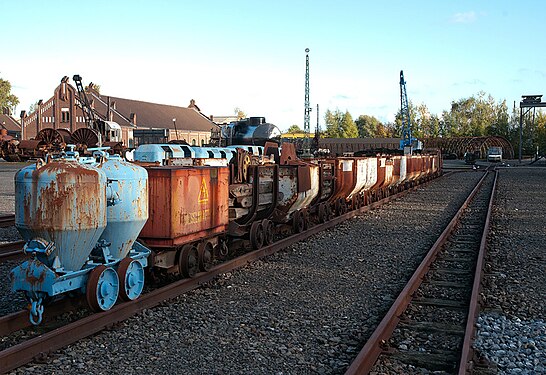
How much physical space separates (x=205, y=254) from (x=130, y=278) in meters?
2.03

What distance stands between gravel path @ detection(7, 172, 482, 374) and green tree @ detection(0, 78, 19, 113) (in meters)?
110

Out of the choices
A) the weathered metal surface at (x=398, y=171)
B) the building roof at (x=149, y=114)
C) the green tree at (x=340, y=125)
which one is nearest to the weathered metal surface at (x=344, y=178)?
the weathered metal surface at (x=398, y=171)

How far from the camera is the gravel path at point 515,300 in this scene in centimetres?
561

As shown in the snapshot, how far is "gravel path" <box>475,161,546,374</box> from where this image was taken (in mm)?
5605

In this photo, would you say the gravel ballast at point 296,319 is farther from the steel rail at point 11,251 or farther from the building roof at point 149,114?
the building roof at point 149,114

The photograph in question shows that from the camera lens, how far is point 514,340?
19.9 feet

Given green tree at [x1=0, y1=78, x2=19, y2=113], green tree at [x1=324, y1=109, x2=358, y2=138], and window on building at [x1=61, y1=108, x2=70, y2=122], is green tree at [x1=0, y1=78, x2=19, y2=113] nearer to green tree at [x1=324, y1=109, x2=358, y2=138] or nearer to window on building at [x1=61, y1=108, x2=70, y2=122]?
window on building at [x1=61, y1=108, x2=70, y2=122]

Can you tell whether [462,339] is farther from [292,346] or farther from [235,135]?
[235,135]

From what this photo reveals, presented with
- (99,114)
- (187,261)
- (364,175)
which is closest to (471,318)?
(187,261)

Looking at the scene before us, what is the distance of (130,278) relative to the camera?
22.1 ft

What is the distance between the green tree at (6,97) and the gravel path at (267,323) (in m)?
110

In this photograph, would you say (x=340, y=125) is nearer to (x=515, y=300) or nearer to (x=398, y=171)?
(x=398, y=171)

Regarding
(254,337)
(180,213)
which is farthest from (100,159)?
(254,337)

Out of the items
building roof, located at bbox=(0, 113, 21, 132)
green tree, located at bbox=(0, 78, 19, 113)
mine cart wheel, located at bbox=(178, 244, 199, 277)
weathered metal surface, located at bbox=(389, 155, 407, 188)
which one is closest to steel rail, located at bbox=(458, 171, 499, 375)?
mine cart wheel, located at bbox=(178, 244, 199, 277)
